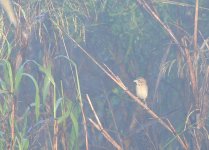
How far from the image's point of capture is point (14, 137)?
314 centimetres

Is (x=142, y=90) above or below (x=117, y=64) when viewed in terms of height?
below

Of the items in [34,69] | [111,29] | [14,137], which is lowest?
[14,137]

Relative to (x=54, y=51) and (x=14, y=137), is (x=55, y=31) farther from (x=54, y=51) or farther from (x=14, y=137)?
(x=14, y=137)

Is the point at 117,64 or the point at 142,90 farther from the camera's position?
the point at 117,64

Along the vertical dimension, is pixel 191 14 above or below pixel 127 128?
above

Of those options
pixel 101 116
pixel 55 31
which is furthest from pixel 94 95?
pixel 55 31

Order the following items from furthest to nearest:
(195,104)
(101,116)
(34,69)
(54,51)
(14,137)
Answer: (101,116)
(34,69)
(54,51)
(195,104)
(14,137)

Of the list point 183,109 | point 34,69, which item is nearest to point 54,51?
point 34,69

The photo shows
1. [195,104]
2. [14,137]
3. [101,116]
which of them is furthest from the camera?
[101,116]

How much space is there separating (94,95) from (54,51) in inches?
46.0

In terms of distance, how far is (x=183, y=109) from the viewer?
4324 millimetres

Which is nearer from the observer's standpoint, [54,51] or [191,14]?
[54,51]

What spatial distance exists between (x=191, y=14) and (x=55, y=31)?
4.51ft

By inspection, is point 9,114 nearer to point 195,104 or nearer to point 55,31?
point 55,31
